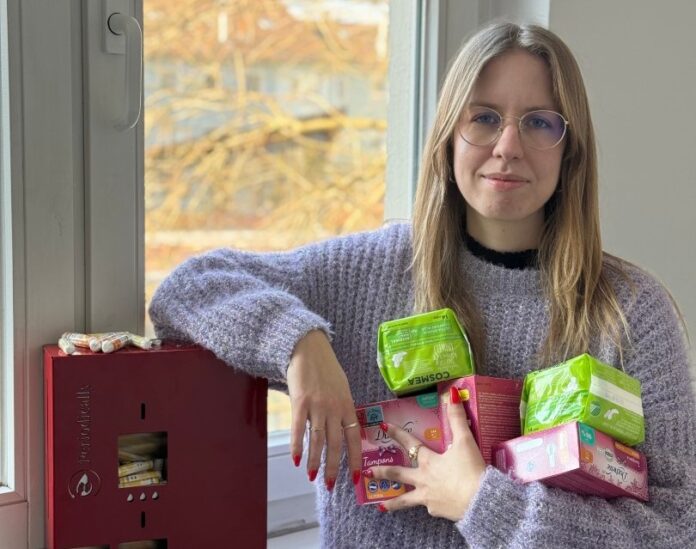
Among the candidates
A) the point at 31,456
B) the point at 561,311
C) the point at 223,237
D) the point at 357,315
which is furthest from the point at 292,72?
the point at 31,456

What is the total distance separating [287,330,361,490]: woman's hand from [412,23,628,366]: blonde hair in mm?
220

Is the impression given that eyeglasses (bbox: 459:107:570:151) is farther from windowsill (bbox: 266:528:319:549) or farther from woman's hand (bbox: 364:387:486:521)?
windowsill (bbox: 266:528:319:549)

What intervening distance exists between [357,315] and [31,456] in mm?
473

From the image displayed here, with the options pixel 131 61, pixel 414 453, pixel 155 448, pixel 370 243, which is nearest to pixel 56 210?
pixel 131 61

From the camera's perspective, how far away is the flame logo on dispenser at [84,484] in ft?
3.47

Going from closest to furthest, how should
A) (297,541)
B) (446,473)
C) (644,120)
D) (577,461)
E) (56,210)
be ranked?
(577,461) < (446,473) < (56,210) < (297,541) < (644,120)

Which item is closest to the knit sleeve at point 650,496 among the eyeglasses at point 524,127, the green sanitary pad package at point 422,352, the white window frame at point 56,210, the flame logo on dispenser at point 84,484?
the green sanitary pad package at point 422,352

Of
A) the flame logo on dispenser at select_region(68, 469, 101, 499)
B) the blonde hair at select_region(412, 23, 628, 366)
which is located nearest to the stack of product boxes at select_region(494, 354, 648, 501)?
the blonde hair at select_region(412, 23, 628, 366)

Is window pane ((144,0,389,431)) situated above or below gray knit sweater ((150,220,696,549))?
above

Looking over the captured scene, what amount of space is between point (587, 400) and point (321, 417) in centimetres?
31

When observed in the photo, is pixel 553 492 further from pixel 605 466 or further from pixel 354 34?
pixel 354 34

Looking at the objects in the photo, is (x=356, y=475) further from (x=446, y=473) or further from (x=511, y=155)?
(x=511, y=155)

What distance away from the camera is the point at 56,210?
117 centimetres

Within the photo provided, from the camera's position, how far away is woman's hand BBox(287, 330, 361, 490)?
107cm
